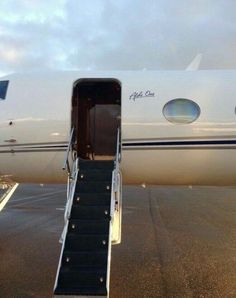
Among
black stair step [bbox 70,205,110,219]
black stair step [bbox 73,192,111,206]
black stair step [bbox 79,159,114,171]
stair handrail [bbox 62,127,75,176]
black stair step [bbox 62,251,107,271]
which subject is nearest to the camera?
black stair step [bbox 62,251,107,271]

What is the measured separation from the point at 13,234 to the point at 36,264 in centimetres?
456

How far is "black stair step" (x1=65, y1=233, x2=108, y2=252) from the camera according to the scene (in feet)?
28.7

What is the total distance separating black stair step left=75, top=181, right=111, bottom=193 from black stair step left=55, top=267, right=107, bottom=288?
1728 millimetres

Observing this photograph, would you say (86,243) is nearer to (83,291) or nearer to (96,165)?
(83,291)

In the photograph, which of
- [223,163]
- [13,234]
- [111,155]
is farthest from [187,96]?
[13,234]

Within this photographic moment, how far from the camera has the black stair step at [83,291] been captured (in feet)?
26.0

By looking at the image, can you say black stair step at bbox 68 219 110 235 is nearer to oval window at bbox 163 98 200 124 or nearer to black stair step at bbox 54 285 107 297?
black stair step at bbox 54 285 107 297

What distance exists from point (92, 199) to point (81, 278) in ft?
5.63

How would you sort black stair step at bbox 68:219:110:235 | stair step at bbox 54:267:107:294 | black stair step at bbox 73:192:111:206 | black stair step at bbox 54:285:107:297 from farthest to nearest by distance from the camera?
black stair step at bbox 73:192:111:206 < black stair step at bbox 68:219:110:235 < stair step at bbox 54:267:107:294 < black stair step at bbox 54:285:107:297

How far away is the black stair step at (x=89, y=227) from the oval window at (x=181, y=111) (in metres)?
2.85

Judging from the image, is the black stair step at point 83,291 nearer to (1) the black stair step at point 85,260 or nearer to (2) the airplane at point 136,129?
(1) the black stair step at point 85,260

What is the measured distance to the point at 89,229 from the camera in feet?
29.7

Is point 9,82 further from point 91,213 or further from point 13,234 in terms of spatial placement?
point 13,234

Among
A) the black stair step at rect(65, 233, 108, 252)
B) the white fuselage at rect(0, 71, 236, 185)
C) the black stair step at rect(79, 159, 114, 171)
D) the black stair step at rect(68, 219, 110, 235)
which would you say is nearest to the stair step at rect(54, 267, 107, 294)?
the black stair step at rect(65, 233, 108, 252)
